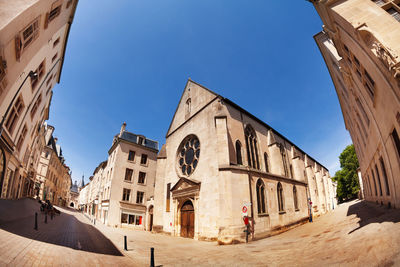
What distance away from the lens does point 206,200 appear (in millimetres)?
13422

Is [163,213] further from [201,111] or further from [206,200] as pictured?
[201,111]

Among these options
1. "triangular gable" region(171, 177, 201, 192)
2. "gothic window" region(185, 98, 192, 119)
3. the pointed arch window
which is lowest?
"triangular gable" region(171, 177, 201, 192)

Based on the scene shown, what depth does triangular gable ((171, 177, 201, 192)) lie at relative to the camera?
48.1 ft

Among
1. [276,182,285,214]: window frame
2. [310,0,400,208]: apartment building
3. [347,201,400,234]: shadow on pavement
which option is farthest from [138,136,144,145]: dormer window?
[347,201,400,234]: shadow on pavement

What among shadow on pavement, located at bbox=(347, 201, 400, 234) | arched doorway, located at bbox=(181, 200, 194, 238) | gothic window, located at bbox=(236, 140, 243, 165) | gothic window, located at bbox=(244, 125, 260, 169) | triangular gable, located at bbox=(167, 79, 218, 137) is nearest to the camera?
shadow on pavement, located at bbox=(347, 201, 400, 234)

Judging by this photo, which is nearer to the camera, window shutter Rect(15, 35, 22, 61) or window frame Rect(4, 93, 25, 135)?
window shutter Rect(15, 35, 22, 61)

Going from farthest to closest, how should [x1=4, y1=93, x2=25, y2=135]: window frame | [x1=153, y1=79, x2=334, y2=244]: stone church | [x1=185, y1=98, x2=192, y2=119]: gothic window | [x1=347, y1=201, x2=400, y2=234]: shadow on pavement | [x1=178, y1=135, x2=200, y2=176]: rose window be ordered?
[x1=185, y1=98, x2=192, y2=119]: gothic window
[x1=178, y1=135, x2=200, y2=176]: rose window
[x1=153, y1=79, x2=334, y2=244]: stone church
[x1=4, y1=93, x2=25, y2=135]: window frame
[x1=347, y1=201, x2=400, y2=234]: shadow on pavement

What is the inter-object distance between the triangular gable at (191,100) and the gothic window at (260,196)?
356 inches

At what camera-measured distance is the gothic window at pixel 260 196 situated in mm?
14156

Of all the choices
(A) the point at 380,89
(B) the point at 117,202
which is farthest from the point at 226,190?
(B) the point at 117,202

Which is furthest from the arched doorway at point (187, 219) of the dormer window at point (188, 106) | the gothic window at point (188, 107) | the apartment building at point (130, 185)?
the apartment building at point (130, 185)

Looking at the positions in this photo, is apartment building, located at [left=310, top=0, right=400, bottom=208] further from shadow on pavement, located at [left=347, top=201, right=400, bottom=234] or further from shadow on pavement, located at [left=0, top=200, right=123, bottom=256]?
shadow on pavement, located at [left=0, top=200, right=123, bottom=256]

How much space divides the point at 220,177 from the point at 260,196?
462cm

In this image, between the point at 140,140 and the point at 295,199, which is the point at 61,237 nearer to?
the point at 140,140
